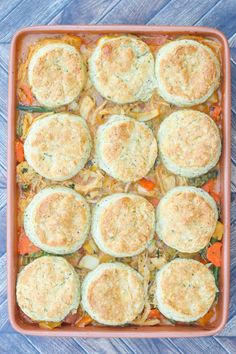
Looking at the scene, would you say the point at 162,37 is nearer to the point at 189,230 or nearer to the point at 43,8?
the point at 43,8

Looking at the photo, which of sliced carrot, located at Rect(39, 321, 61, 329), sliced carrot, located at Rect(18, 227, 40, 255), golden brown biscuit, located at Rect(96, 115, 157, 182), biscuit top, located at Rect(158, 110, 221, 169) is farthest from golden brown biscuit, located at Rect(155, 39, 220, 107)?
sliced carrot, located at Rect(39, 321, 61, 329)

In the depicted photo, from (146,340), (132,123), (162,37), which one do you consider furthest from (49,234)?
(162,37)

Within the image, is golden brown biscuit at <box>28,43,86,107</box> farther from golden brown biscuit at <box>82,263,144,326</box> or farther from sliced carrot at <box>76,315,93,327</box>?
sliced carrot at <box>76,315,93,327</box>

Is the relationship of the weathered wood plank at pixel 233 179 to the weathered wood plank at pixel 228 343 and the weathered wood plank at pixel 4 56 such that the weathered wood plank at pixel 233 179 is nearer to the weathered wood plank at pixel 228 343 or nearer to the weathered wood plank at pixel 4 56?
the weathered wood plank at pixel 228 343

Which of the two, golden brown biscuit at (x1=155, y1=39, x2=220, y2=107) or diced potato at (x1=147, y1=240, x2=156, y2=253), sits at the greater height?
golden brown biscuit at (x1=155, y1=39, x2=220, y2=107)

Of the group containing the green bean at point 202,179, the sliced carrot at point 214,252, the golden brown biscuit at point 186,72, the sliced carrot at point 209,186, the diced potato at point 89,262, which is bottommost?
the sliced carrot at point 214,252

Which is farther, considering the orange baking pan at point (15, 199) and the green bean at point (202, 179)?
the green bean at point (202, 179)

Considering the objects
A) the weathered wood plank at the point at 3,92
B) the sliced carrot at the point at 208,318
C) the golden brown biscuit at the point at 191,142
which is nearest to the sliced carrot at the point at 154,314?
the sliced carrot at the point at 208,318
